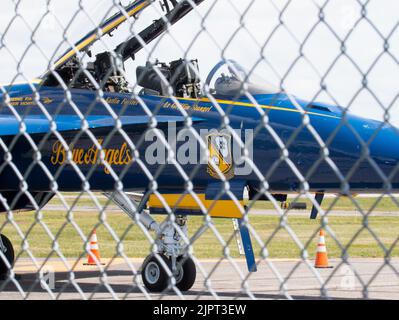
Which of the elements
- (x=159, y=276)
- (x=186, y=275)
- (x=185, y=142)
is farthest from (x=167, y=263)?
(x=185, y=142)

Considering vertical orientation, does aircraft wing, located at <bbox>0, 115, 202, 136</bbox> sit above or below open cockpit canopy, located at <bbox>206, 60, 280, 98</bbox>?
below

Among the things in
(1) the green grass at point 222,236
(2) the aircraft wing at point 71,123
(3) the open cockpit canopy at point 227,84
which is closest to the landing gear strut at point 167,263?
(2) the aircraft wing at point 71,123

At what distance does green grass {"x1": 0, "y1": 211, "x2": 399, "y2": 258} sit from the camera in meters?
18.5

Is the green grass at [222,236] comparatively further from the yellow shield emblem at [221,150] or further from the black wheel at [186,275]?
the yellow shield emblem at [221,150]

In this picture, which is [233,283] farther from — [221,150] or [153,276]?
[221,150]

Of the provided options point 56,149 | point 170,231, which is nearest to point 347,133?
point 170,231

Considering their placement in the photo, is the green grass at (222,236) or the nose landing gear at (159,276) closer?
the nose landing gear at (159,276)

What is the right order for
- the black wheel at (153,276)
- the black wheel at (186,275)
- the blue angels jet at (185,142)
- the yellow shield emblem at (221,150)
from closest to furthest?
1. the blue angels jet at (185,142)
2. the yellow shield emblem at (221,150)
3. the black wheel at (153,276)
4. the black wheel at (186,275)

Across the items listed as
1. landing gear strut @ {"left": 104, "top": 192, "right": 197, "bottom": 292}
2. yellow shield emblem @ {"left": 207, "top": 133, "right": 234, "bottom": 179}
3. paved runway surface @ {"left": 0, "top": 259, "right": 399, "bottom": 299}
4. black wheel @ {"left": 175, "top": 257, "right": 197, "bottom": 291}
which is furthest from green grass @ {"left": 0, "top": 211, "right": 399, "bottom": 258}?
yellow shield emblem @ {"left": 207, "top": 133, "right": 234, "bottom": 179}

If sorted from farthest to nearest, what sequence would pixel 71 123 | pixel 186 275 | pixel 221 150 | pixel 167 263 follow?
1. pixel 186 275
2. pixel 167 263
3. pixel 71 123
4. pixel 221 150

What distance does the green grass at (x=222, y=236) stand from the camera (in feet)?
60.5

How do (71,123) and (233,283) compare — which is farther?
(233,283)

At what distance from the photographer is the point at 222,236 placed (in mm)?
22906

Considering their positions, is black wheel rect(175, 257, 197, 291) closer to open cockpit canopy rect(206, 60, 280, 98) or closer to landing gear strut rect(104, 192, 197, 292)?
landing gear strut rect(104, 192, 197, 292)
